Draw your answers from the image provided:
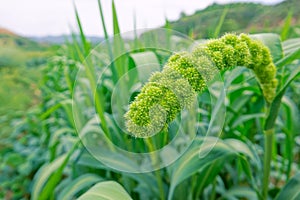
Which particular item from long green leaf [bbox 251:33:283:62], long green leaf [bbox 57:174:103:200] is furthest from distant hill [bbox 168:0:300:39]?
long green leaf [bbox 57:174:103:200]

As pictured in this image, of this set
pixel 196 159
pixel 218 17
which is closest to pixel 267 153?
pixel 196 159

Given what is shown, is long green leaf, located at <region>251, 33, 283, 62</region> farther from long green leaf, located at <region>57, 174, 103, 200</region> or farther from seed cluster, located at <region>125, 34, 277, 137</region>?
long green leaf, located at <region>57, 174, 103, 200</region>

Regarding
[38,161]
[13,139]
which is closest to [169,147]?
[38,161]

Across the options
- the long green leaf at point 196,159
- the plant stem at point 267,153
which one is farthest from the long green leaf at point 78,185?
the plant stem at point 267,153

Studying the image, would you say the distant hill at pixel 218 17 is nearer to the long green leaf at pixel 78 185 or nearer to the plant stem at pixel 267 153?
the plant stem at pixel 267 153

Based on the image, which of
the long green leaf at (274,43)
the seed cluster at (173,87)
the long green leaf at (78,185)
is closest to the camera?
the seed cluster at (173,87)

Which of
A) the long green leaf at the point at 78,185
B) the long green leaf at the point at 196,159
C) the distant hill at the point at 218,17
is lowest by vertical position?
the long green leaf at the point at 78,185

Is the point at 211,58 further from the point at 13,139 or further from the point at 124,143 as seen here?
the point at 13,139

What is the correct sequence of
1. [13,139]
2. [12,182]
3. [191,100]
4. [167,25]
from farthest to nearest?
[13,139] → [12,182] → [167,25] → [191,100]

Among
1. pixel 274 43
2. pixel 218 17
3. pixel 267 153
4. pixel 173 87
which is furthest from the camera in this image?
pixel 218 17

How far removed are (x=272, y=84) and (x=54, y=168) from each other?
537 mm

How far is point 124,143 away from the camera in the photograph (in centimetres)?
85

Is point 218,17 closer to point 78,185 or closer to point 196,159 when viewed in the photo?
point 196,159

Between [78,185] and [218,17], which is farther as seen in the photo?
[218,17]
